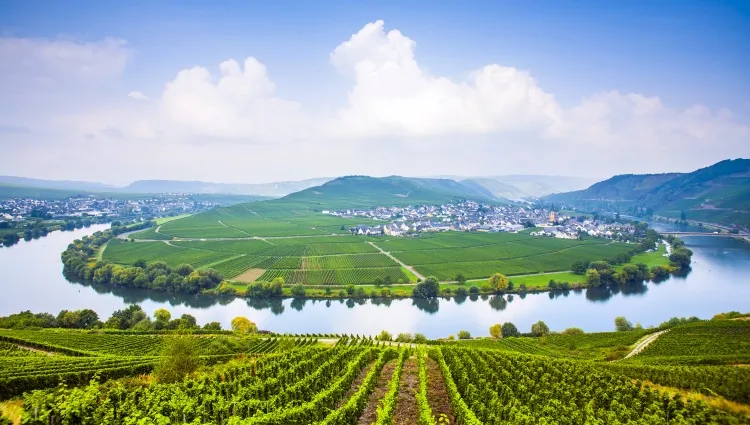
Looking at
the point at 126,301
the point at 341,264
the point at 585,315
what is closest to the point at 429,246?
the point at 341,264

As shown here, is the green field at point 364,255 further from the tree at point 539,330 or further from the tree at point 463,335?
the tree at point 539,330

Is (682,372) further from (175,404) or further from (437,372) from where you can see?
(175,404)

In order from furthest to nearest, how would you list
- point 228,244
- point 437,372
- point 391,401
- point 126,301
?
point 228,244 → point 126,301 → point 437,372 → point 391,401

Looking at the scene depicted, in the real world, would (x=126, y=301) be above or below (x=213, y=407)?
below

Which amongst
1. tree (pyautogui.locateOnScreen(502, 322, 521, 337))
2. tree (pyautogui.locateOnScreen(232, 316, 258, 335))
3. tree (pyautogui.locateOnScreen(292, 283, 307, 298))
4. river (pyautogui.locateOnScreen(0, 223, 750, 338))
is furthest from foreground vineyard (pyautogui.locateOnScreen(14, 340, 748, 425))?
tree (pyautogui.locateOnScreen(292, 283, 307, 298))

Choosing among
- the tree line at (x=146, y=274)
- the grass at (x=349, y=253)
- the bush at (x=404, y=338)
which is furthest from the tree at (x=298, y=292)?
the bush at (x=404, y=338)

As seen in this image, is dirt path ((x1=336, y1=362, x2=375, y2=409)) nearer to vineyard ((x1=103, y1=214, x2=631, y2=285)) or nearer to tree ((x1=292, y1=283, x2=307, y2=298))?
tree ((x1=292, y1=283, x2=307, y2=298))
